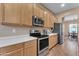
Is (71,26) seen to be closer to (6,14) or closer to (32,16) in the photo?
(32,16)

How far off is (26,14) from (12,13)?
91cm

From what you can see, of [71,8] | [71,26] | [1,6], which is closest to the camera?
[1,6]

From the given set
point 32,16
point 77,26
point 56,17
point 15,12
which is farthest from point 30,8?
point 77,26

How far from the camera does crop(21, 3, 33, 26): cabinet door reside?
3711 mm

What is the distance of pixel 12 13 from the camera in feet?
10.1

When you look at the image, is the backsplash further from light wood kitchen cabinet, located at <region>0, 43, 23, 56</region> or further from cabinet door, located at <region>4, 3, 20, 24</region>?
light wood kitchen cabinet, located at <region>0, 43, 23, 56</region>

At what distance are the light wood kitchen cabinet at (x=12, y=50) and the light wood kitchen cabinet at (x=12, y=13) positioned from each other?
626 millimetres

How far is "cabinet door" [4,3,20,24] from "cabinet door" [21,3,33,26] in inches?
12.9

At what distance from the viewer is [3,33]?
3.18 metres

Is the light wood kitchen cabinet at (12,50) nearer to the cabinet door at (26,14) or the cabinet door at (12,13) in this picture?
the cabinet door at (12,13)

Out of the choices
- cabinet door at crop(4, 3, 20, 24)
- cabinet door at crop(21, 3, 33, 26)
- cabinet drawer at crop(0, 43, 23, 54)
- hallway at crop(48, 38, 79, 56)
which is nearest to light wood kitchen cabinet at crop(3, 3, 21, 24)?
cabinet door at crop(4, 3, 20, 24)

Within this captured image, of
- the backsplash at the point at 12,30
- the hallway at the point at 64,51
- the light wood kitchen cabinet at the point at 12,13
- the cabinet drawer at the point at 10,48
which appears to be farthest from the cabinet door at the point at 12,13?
the hallway at the point at 64,51

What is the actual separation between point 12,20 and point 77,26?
10319 mm

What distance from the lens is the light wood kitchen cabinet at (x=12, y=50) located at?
2.31 m
